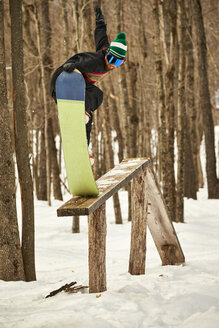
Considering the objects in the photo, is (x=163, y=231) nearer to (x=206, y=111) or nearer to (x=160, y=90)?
(x=160, y=90)

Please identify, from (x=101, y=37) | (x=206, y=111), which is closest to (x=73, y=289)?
(x=101, y=37)

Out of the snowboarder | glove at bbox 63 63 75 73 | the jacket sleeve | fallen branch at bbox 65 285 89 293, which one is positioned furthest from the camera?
the jacket sleeve

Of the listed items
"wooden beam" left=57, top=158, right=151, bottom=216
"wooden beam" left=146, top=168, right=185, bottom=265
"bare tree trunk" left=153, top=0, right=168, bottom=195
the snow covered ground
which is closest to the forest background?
"bare tree trunk" left=153, top=0, right=168, bottom=195

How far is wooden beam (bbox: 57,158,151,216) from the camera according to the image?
8.04 feet

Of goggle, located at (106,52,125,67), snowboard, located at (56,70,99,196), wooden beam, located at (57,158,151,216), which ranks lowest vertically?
wooden beam, located at (57,158,151,216)

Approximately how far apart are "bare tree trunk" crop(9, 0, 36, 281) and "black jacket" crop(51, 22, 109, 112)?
731mm

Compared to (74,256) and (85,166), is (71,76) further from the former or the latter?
(74,256)

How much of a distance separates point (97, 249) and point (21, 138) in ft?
5.04

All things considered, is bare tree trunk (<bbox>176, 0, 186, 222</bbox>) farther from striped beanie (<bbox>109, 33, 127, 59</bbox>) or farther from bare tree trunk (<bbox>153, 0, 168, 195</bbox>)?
striped beanie (<bbox>109, 33, 127, 59</bbox>)

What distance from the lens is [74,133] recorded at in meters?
2.69

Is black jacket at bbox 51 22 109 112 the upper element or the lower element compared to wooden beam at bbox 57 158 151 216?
upper

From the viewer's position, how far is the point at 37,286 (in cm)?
355

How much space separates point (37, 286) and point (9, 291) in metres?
0.29

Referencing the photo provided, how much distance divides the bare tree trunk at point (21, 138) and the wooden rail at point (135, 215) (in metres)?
0.96
